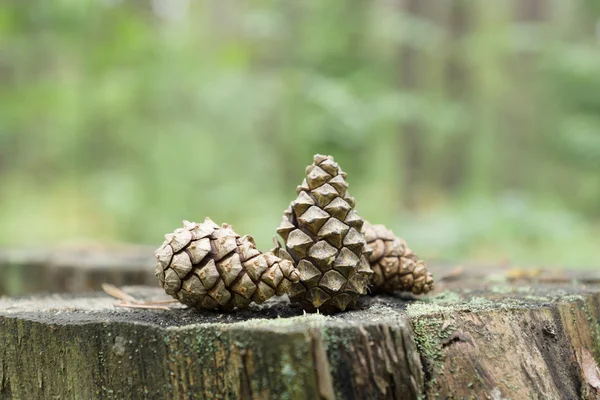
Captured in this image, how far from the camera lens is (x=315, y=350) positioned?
152 cm

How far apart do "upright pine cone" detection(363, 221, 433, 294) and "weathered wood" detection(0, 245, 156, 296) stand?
75.2 inches

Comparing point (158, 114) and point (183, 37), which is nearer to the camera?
point (158, 114)

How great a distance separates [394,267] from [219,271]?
2.45 ft

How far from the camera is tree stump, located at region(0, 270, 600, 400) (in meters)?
1.57

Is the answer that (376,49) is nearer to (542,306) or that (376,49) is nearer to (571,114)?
(571,114)

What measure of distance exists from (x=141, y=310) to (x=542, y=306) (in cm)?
149

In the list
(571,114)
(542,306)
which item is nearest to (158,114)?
(542,306)

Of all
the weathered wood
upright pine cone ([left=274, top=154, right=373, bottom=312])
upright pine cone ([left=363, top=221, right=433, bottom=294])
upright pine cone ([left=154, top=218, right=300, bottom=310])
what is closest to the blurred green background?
the weathered wood

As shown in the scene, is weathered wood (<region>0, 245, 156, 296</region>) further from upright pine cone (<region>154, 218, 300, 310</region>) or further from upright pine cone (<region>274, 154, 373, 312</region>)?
upright pine cone (<region>274, 154, 373, 312</region>)

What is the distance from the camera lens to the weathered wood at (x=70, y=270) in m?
3.78

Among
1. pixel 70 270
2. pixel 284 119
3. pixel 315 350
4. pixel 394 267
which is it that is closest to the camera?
pixel 315 350

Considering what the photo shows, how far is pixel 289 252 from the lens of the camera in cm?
204

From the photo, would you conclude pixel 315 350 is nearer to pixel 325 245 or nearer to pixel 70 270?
pixel 325 245

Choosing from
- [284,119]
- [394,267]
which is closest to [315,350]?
[394,267]
